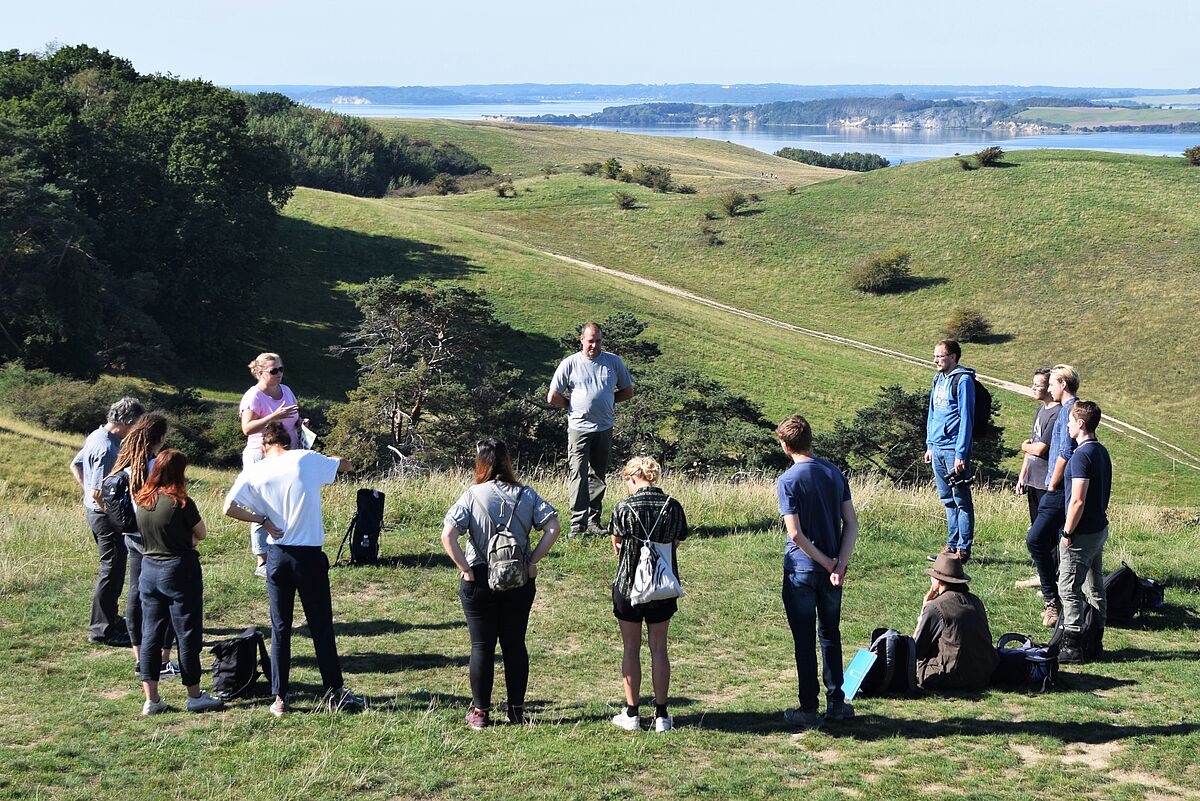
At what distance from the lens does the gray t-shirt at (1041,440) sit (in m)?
9.54

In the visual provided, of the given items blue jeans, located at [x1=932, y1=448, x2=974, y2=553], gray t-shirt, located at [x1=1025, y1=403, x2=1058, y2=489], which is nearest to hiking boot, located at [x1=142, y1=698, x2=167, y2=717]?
blue jeans, located at [x1=932, y1=448, x2=974, y2=553]

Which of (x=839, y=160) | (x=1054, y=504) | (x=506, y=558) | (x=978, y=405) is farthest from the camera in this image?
(x=839, y=160)

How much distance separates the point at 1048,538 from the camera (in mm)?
8859

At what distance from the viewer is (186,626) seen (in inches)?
269

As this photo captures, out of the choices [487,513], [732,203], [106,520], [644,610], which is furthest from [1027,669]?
[732,203]

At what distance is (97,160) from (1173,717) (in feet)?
160

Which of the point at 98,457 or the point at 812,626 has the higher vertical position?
the point at 98,457

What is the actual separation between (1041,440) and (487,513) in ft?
18.7

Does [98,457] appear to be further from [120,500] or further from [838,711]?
[838,711]

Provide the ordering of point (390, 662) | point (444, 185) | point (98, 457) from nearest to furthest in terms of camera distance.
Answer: point (98, 457)
point (390, 662)
point (444, 185)

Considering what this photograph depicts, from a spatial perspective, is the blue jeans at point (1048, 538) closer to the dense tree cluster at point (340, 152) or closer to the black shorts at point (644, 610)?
the black shorts at point (644, 610)

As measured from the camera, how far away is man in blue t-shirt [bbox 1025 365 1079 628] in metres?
8.56

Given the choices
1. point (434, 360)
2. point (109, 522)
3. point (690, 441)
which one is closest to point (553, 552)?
point (109, 522)

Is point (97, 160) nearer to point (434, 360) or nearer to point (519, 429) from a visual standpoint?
point (434, 360)
